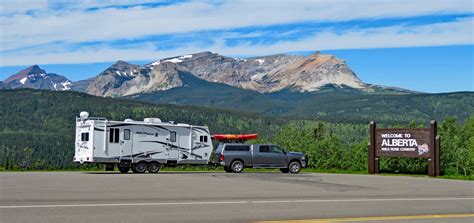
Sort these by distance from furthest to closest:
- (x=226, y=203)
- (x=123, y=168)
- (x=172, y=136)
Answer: (x=172, y=136) < (x=123, y=168) < (x=226, y=203)

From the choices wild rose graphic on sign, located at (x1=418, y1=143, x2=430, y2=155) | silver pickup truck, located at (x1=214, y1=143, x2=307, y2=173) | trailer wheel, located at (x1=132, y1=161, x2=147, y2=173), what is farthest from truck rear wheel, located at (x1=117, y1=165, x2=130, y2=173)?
wild rose graphic on sign, located at (x1=418, y1=143, x2=430, y2=155)

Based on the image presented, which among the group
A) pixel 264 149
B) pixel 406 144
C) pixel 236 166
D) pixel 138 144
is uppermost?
pixel 406 144

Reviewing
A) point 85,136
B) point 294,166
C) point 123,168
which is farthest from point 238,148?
point 85,136

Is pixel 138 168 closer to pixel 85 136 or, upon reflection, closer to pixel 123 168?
pixel 123 168

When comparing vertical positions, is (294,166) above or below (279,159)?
below

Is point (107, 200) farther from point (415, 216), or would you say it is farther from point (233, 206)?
point (415, 216)

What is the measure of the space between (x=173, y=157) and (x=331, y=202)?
1899 cm

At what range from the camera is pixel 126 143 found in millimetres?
34156

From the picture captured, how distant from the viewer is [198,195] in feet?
62.2

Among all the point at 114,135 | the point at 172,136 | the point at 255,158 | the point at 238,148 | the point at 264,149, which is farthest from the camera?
the point at 264,149

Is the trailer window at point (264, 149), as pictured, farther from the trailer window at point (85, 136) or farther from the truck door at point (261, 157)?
the trailer window at point (85, 136)

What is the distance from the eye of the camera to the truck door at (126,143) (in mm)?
34000

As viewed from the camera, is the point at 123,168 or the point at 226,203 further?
the point at 123,168

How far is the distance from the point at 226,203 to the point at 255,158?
1924 cm
